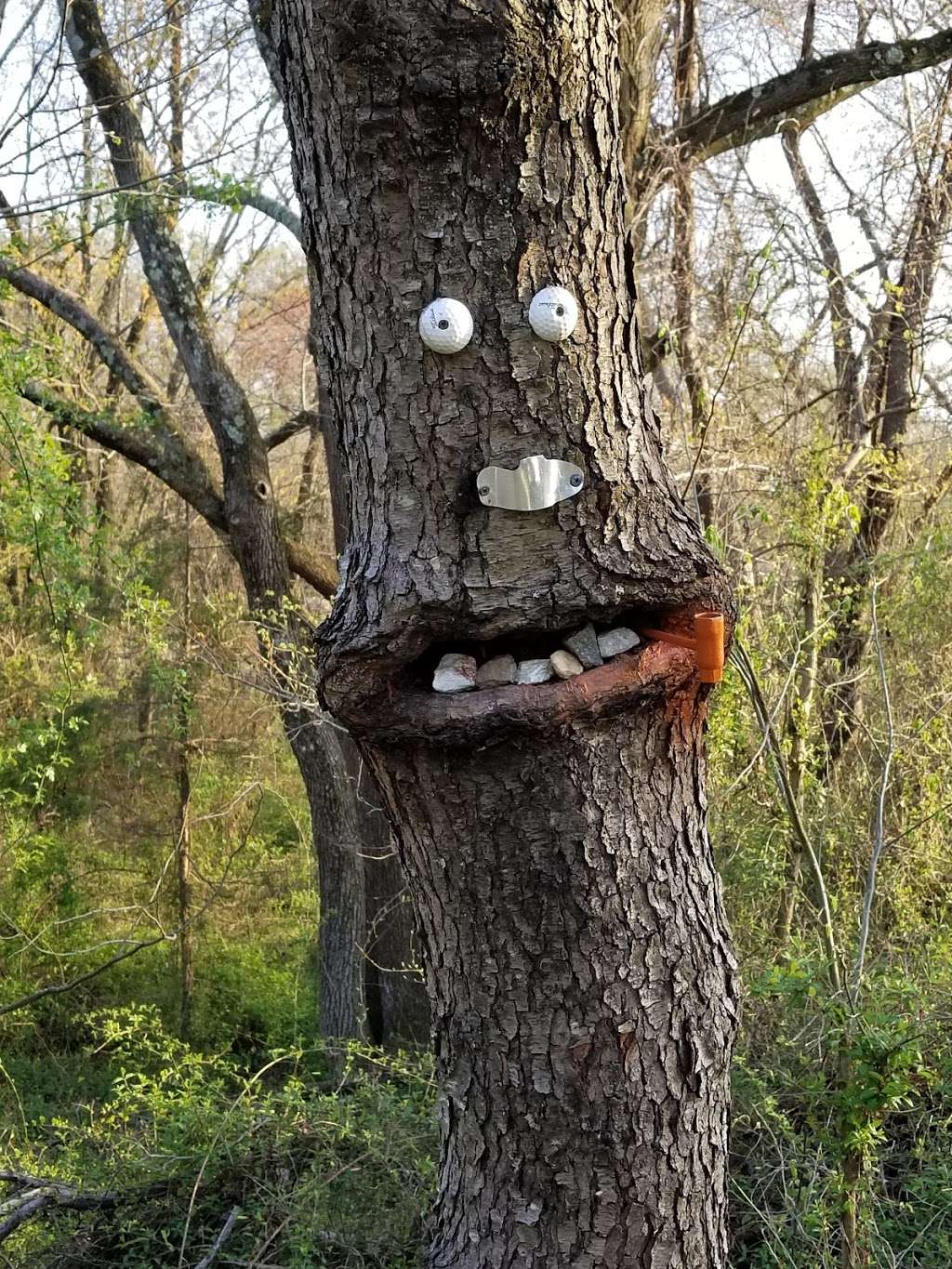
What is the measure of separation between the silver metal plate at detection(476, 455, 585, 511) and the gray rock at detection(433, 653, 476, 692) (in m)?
0.25

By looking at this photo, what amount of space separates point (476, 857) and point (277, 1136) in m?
1.40

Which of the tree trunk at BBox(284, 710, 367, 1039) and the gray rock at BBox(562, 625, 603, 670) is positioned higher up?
the gray rock at BBox(562, 625, 603, 670)

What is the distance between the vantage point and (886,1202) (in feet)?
8.06

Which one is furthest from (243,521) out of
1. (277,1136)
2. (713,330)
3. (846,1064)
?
(846,1064)

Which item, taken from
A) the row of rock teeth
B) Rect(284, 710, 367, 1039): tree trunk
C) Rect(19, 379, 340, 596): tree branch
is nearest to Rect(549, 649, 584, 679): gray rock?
the row of rock teeth

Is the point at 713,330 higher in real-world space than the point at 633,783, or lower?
higher

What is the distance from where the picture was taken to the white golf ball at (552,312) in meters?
1.50

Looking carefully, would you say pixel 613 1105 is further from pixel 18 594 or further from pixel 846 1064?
pixel 18 594

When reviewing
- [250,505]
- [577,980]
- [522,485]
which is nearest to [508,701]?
[522,485]

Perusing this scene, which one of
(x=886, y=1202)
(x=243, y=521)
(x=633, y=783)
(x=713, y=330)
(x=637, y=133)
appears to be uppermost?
(x=637, y=133)

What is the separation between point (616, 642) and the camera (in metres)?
1.62

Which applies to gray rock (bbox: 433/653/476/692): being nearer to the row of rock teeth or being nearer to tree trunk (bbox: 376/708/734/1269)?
the row of rock teeth

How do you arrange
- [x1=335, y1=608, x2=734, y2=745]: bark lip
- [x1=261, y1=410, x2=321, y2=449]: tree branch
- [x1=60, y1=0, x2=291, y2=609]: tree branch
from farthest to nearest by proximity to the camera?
[x1=261, y1=410, x2=321, y2=449]: tree branch < [x1=60, y1=0, x2=291, y2=609]: tree branch < [x1=335, y1=608, x2=734, y2=745]: bark lip

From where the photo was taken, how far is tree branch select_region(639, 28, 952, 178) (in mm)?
4891
